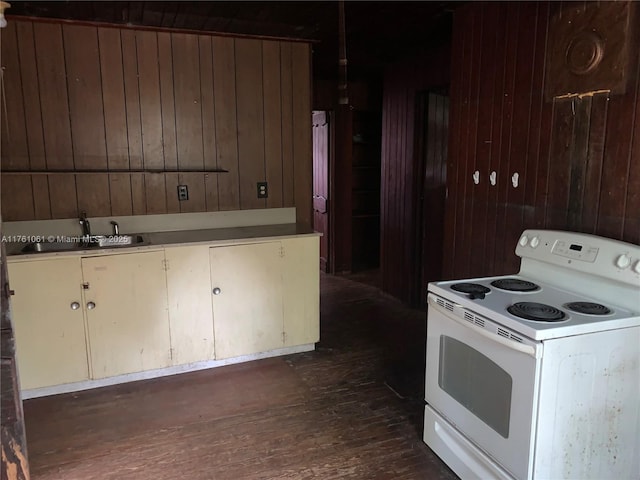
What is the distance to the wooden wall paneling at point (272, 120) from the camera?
3594 millimetres

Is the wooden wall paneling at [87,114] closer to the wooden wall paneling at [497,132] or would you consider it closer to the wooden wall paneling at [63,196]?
the wooden wall paneling at [63,196]

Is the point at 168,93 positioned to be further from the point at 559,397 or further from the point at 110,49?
the point at 559,397

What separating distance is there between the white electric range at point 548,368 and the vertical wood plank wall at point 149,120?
77.6 inches

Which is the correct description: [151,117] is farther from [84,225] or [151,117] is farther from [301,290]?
[301,290]

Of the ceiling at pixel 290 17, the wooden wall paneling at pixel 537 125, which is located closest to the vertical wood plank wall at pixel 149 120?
the ceiling at pixel 290 17

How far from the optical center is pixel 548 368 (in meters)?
1.65

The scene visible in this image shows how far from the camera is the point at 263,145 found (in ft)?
12.0

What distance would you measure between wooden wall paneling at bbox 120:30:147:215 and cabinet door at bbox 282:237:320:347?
42.2 inches

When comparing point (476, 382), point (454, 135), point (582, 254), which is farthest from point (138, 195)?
point (582, 254)

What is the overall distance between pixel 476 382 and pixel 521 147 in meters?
1.27

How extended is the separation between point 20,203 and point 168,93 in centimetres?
120

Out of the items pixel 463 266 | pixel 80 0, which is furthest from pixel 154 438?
pixel 80 0

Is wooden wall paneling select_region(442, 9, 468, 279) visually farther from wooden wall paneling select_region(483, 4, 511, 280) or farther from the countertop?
the countertop

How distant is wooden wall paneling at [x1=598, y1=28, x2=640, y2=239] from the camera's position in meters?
1.96
